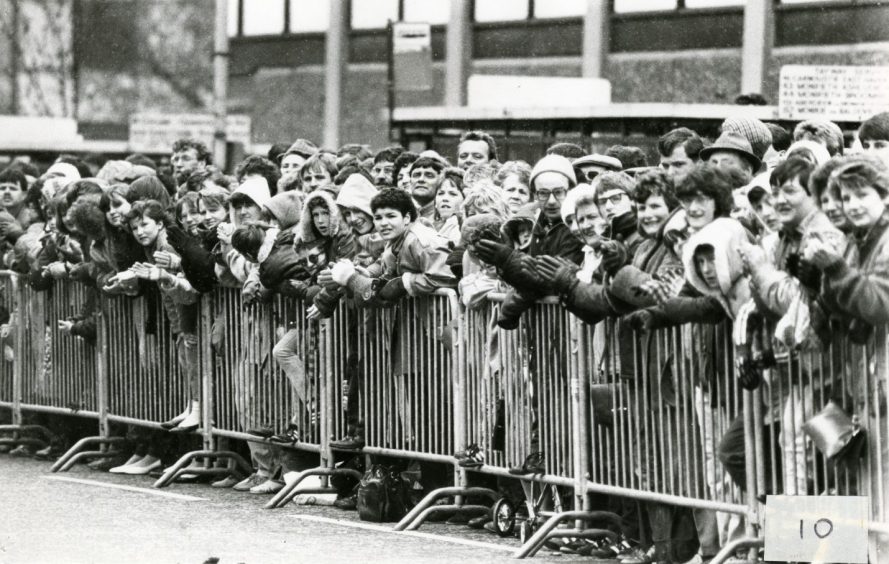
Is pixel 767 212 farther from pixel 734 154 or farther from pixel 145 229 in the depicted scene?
pixel 145 229

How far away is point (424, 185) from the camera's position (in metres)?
13.0

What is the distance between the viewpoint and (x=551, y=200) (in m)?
11.2

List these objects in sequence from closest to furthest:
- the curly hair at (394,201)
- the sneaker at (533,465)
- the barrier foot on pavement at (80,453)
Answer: the sneaker at (533,465) → the curly hair at (394,201) → the barrier foot on pavement at (80,453)

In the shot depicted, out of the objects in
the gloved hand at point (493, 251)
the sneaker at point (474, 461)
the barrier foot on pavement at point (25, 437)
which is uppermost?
the gloved hand at point (493, 251)

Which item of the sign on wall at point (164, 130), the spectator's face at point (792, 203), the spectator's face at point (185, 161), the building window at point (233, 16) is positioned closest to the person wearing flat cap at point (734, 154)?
the spectator's face at point (792, 203)

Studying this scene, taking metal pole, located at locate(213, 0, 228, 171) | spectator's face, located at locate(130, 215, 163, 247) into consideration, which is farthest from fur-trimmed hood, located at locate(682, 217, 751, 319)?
metal pole, located at locate(213, 0, 228, 171)

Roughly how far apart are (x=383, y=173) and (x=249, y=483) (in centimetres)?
245

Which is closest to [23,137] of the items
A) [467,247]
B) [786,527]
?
[467,247]

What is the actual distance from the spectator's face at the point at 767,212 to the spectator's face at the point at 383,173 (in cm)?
493

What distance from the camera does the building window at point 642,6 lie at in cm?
3244

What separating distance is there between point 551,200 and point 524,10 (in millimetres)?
25345

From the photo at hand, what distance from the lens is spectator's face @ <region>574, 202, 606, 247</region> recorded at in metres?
10.4

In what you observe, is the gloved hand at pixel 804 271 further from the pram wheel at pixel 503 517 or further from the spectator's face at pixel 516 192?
the spectator's face at pixel 516 192

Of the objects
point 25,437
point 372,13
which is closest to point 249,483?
point 25,437
